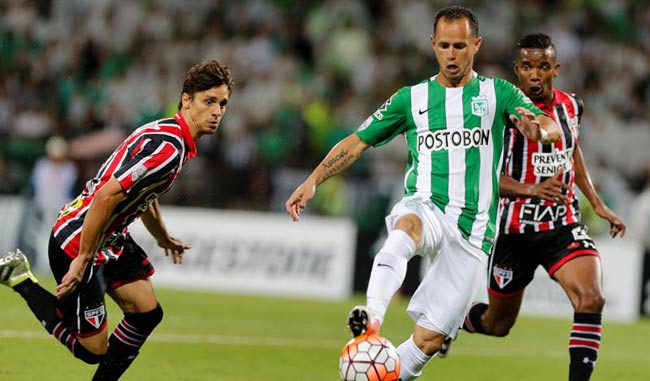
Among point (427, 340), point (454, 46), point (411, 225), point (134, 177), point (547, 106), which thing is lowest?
point (427, 340)

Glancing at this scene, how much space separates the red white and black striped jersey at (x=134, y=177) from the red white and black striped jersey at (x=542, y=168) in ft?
8.38

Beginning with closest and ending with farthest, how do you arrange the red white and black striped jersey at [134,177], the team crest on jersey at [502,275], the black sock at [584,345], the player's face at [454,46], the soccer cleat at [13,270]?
1. the red white and black striped jersey at [134,177]
2. the player's face at [454,46]
3. the soccer cleat at [13,270]
4. the black sock at [584,345]
5. the team crest on jersey at [502,275]

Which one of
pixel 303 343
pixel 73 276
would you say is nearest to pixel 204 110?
pixel 73 276

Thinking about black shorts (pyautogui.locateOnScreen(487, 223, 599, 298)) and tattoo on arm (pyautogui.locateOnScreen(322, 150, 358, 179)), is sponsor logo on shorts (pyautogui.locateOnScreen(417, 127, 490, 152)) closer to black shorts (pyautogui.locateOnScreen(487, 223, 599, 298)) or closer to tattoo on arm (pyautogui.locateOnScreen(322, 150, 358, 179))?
tattoo on arm (pyautogui.locateOnScreen(322, 150, 358, 179))

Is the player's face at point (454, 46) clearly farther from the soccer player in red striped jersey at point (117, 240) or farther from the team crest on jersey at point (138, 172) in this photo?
the team crest on jersey at point (138, 172)

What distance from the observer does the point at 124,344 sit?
709cm

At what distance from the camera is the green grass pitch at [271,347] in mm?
9023

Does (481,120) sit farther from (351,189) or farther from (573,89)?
(573,89)

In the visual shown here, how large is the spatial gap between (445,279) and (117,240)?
1.99 meters

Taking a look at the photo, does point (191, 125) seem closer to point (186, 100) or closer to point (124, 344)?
point (186, 100)

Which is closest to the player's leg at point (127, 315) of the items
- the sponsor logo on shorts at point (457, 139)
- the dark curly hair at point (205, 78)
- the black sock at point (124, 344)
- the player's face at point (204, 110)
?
the black sock at point (124, 344)

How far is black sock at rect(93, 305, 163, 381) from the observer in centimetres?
708

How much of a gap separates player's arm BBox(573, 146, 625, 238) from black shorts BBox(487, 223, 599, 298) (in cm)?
22

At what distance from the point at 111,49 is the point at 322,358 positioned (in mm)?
10506
